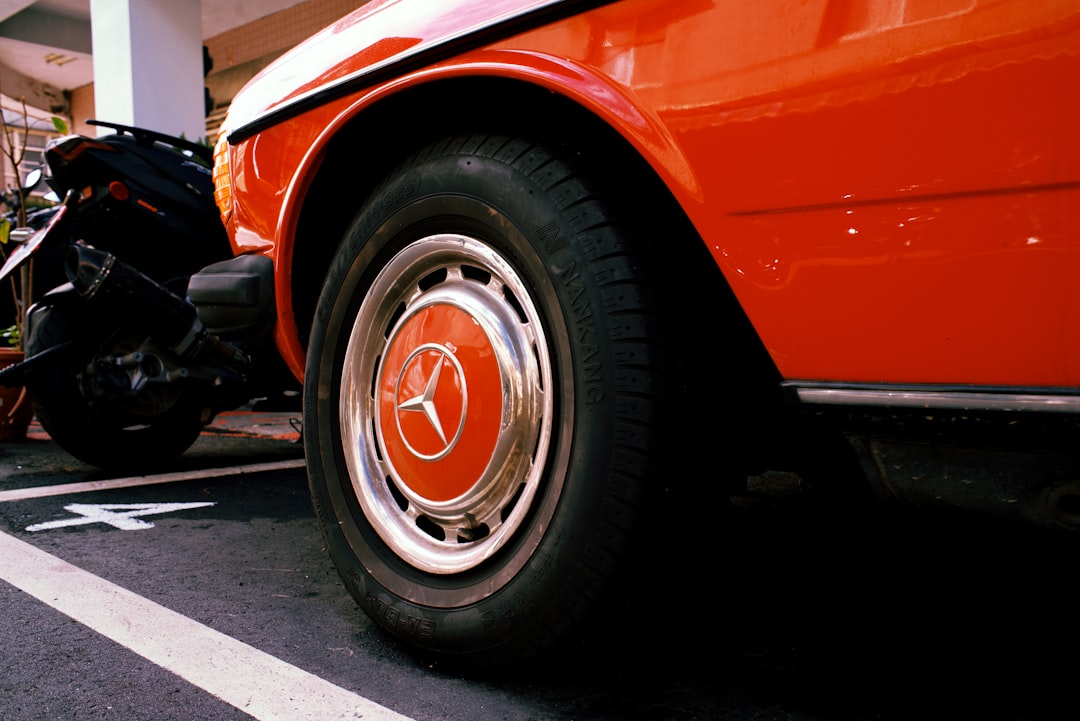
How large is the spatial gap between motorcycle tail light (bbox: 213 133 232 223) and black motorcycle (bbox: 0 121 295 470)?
3.11ft

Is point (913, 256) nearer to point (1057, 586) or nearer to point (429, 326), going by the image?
point (429, 326)

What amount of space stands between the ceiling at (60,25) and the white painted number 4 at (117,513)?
30.7 feet

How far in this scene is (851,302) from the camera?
3.50 ft

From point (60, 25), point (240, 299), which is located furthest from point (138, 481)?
point (60, 25)

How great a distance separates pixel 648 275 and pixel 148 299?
93.0 inches

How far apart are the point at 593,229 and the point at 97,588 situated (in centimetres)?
140

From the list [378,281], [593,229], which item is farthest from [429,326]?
[593,229]

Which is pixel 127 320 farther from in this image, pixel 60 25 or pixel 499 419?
pixel 60 25

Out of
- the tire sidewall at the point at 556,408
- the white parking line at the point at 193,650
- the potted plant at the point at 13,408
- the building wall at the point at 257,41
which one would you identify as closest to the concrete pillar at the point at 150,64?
the building wall at the point at 257,41

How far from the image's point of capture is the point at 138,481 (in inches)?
125

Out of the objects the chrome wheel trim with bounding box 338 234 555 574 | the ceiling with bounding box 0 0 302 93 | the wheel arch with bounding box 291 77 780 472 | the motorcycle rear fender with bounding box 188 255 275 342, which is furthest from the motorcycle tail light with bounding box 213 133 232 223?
the ceiling with bounding box 0 0 302 93

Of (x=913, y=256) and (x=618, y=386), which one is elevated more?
(x=913, y=256)

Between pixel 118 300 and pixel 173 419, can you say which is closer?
pixel 118 300

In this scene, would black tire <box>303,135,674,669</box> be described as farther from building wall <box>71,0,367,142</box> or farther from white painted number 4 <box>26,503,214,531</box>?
building wall <box>71,0,367,142</box>
